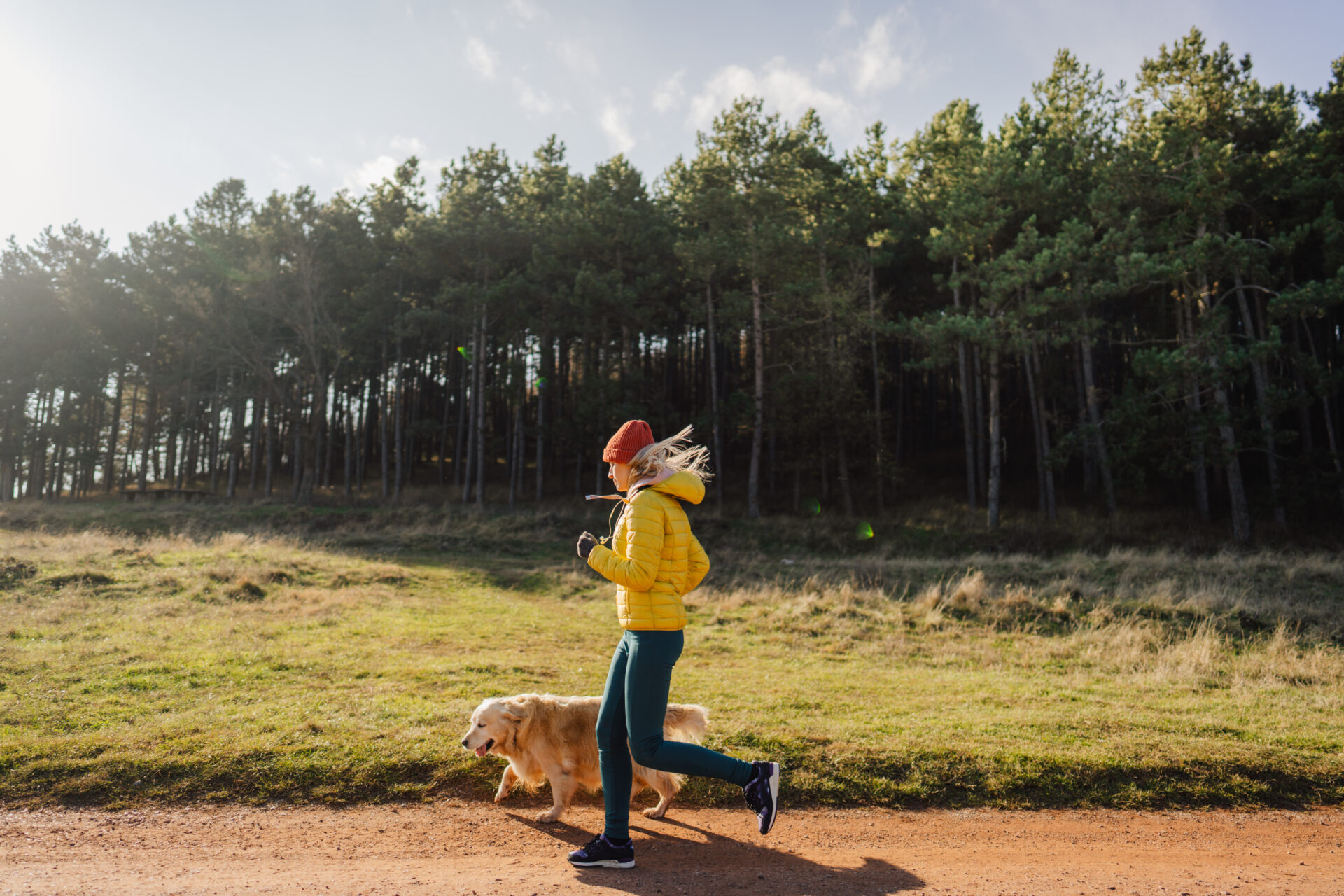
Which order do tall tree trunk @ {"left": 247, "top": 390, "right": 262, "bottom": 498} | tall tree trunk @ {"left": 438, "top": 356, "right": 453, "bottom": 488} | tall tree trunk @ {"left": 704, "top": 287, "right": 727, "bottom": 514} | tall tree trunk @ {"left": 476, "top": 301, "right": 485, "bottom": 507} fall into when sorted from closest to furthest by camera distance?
tall tree trunk @ {"left": 704, "top": 287, "right": 727, "bottom": 514}
tall tree trunk @ {"left": 476, "top": 301, "right": 485, "bottom": 507}
tall tree trunk @ {"left": 438, "top": 356, "right": 453, "bottom": 488}
tall tree trunk @ {"left": 247, "top": 390, "right": 262, "bottom": 498}

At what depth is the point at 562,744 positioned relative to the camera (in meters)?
4.91

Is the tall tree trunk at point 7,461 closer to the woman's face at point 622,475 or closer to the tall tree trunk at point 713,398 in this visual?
the tall tree trunk at point 713,398

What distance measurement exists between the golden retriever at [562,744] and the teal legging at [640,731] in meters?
0.82

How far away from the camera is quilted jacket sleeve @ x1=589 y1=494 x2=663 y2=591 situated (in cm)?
366

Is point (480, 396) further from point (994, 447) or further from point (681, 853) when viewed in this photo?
point (681, 853)

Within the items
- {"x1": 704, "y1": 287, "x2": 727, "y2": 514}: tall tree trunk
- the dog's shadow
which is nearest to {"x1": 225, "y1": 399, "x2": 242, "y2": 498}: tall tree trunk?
{"x1": 704, "y1": 287, "x2": 727, "y2": 514}: tall tree trunk

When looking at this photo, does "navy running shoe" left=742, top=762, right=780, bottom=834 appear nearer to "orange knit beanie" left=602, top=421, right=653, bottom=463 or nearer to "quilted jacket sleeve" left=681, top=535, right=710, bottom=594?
"quilted jacket sleeve" left=681, top=535, right=710, bottom=594

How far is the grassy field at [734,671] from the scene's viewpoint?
545 cm

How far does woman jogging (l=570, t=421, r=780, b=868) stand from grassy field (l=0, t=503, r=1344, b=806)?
4.77 feet

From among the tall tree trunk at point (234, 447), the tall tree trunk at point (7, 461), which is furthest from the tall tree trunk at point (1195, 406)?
the tall tree trunk at point (7, 461)

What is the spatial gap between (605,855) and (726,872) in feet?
2.31

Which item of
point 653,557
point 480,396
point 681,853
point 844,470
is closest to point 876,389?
point 844,470

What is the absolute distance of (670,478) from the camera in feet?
12.6

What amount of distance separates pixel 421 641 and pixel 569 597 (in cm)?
535
